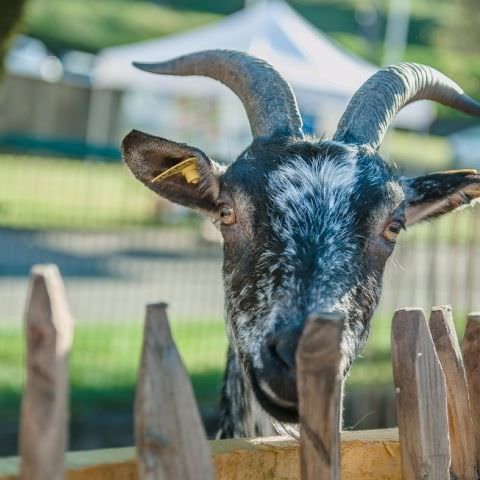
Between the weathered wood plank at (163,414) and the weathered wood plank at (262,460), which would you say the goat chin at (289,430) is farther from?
the weathered wood plank at (163,414)

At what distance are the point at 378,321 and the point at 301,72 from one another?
3947mm

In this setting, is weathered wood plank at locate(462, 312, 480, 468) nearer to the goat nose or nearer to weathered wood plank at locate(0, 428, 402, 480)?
weathered wood plank at locate(0, 428, 402, 480)

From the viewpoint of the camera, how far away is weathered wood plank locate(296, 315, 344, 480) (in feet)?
10.5

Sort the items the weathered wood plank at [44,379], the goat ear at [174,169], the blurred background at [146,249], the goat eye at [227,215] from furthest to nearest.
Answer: the blurred background at [146,249] < the goat ear at [174,169] < the goat eye at [227,215] < the weathered wood plank at [44,379]

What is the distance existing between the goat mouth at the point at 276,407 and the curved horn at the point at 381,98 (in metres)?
1.81

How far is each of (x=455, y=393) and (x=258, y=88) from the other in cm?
255

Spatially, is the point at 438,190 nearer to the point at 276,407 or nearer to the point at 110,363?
the point at 276,407

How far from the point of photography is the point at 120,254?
16.8m

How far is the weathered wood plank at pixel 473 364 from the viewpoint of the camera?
4.04m

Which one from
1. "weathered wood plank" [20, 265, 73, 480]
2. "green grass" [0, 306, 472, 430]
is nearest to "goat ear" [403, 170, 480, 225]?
"weathered wood plank" [20, 265, 73, 480]

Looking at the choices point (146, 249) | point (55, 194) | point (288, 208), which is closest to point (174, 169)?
point (288, 208)

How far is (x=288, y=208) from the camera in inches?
199

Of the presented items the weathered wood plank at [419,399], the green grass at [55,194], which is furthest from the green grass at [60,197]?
the weathered wood plank at [419,399]

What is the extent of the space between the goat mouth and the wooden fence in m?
0.23
